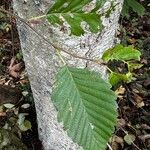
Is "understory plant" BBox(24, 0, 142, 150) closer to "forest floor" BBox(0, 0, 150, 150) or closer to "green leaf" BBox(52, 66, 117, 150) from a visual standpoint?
"green leaf" BBox(52, 66, 117, 150)

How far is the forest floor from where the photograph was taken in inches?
95.4

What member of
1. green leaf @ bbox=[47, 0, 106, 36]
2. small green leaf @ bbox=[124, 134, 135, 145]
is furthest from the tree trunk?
small green leaf @ bbox=[124, 134, 135, 145]

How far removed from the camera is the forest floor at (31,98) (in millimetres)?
2424

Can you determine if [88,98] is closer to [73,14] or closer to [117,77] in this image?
[117,77]

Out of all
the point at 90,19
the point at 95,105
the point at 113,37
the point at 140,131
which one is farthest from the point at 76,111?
the point at 140,131

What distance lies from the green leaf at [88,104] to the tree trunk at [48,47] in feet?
1.38

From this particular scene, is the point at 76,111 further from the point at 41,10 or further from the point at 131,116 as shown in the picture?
the point at 131,116

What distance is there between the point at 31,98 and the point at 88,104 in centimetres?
A: 176

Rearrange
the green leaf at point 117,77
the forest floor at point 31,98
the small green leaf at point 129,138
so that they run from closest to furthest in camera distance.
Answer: the green leaf at point 117,77, the forest floor at point 31,98, the small green leaf at point 129,138

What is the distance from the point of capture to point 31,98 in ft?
8.33

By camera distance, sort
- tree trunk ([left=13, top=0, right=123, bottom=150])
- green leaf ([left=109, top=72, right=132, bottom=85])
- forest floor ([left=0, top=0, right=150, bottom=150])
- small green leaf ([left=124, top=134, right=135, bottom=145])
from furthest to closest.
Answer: small green leaf ([left=124, top=134, right=135, bottom=145]) < forest floor ([left=0, top=0, right=150, bottom=150]) < tree trunk ([left=13, top=0, right=123, bottom=150]) < green leaf ([left=109, top=72, right=132, bottom=85])

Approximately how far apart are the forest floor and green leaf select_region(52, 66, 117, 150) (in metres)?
1.54

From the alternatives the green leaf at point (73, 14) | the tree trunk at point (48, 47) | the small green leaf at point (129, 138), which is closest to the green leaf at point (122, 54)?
the green leaf at point (73, 14)

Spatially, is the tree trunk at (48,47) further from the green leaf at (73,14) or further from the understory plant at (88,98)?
the understory plant at (88,98)
